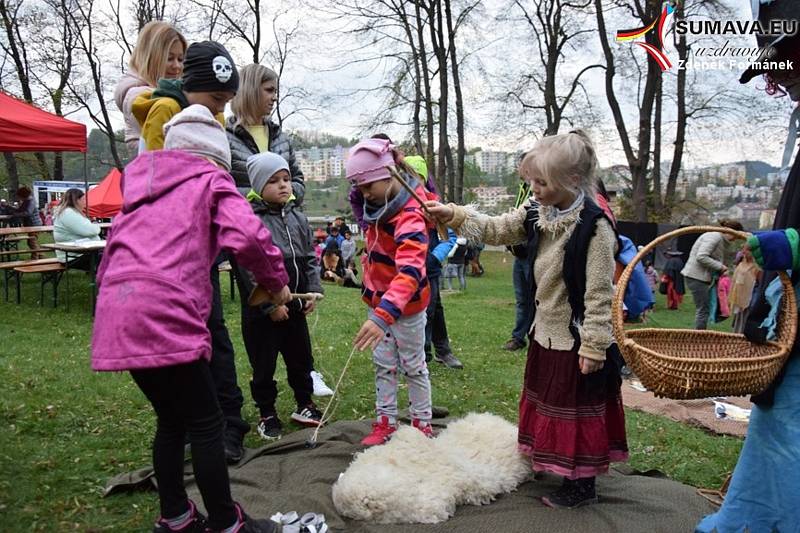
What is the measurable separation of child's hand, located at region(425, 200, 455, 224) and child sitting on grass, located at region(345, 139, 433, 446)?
0.87 ft

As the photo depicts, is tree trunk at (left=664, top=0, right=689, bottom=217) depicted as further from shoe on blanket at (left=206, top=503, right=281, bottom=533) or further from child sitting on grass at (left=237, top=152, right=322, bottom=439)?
shoe on blanket at (left=206, top=503, right=281, bottom=533)

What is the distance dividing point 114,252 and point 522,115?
2141 centimetres

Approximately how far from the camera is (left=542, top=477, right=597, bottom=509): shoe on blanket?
108 inches

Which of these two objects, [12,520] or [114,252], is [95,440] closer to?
[12,520]

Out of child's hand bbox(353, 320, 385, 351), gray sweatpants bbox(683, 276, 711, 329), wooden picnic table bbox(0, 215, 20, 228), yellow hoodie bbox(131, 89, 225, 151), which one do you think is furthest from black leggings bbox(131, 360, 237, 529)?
wooden picnic table bbox(0, 215, 20, 228)

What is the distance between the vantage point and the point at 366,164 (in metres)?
3.19

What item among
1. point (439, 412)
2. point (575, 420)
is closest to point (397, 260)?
point (575, 420)

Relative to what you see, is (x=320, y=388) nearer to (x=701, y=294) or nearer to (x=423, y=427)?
(x=423, y=427)

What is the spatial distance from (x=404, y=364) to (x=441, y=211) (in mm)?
984

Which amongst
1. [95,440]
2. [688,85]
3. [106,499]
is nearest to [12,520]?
[106,499]

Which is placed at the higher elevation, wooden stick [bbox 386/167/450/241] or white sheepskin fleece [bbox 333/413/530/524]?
wooden stick [bbox 386/167/450/241]

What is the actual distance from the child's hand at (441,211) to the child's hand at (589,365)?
2.89 feet

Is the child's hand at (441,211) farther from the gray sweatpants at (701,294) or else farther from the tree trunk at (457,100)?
the tree trunk at (457,100)

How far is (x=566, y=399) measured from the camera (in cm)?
266
